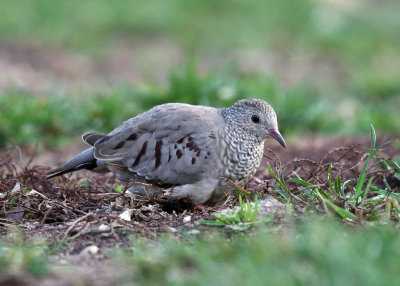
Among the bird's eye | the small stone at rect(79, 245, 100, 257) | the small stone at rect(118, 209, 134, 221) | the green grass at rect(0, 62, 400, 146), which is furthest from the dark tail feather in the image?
the green grass at rect(0, 62, 400, 146)

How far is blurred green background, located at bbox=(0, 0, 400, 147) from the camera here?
7703 mm

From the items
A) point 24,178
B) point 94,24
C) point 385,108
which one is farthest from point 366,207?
point 94,24

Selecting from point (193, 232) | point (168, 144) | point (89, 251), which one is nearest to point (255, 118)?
point (168, 144)

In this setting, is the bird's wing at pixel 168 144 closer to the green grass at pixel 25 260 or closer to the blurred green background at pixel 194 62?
the green grass at pixel 25 260

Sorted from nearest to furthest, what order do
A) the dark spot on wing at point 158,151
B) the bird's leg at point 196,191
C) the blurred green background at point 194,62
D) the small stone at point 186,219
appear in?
the small stone at point 186,219, the bird's leg at point 196,191, the dark spot on wing at point 158,151, the blurred green background at point 194,62

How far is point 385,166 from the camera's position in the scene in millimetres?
4988

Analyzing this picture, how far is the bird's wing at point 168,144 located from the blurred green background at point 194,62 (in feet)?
8.80

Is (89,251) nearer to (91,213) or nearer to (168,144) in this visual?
(91,213)

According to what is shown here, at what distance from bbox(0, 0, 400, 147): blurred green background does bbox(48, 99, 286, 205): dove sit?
8.90ft

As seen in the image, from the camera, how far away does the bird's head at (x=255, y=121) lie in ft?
15.2

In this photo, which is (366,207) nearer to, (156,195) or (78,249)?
(156,195)

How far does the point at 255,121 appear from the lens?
4676mm

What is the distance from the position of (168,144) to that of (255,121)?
62 cm

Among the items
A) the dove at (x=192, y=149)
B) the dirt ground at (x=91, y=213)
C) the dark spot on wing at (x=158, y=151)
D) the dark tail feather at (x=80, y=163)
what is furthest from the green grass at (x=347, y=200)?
the dark tail feather at (x=80, y=163)
